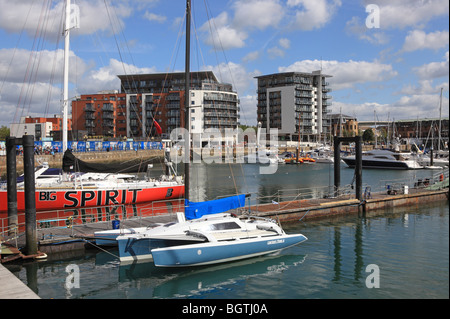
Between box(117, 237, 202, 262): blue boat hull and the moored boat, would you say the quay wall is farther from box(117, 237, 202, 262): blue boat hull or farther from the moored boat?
the moored boat

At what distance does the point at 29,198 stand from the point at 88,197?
46.3 ft

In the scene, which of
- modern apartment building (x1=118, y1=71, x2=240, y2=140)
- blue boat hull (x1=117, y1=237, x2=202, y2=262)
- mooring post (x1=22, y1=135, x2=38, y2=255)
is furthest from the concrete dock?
modern apartment building (x1=118, y1=71, x2=240, y2=140)

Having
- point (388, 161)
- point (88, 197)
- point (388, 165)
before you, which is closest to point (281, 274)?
point (88, 197)

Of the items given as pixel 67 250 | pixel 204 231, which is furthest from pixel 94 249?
pixel 204 231

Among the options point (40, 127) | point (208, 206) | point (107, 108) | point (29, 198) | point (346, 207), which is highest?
point (107, 108)

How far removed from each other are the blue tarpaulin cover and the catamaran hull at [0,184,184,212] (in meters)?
14.4

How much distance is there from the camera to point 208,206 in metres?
20.9

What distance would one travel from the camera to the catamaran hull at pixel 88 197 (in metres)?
31.1

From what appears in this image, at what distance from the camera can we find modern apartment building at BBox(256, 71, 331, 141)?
144 m

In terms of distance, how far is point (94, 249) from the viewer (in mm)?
21172

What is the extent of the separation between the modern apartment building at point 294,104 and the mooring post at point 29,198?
12881 cm

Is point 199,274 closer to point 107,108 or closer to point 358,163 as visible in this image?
point 358,163
